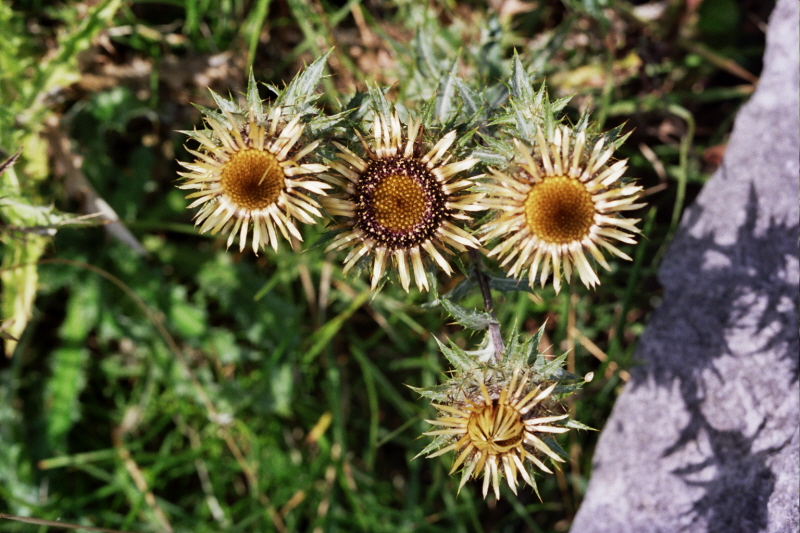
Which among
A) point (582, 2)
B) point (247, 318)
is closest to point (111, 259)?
point (247, 318)

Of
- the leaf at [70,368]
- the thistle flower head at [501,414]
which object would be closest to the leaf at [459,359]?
the thistle flower head at [501,414]

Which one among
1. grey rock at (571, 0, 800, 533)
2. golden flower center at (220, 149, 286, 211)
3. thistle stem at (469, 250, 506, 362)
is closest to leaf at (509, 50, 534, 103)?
thistle stem at (469, 250, 506, 362)

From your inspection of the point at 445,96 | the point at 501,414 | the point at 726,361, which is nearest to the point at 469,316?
the point at 501,414

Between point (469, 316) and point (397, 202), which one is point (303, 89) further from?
point (469, 316)

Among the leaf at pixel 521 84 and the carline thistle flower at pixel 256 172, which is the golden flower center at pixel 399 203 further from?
the leaf at pixel 521 84

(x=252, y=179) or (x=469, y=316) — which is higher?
(x=252, y=179)

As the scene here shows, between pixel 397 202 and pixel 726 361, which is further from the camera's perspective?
pixel 726 361

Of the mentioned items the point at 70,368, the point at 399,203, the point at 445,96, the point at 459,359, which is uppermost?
the point at 445,96

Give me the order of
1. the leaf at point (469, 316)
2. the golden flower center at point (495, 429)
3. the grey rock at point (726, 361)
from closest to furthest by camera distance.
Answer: the golden flower center at point (495, 429) → the leaf at point (469, 316) → the grey rock at point (726, 361)
